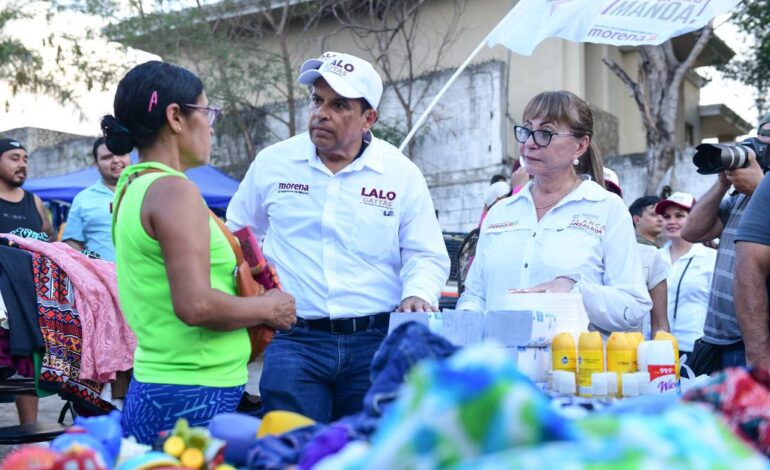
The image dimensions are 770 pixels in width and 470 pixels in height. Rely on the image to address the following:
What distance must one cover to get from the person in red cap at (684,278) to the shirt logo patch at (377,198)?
351cm

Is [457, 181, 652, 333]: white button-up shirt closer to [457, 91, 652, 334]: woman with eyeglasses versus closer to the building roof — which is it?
[457, 91, 652, 334]: woman with eyeglasses

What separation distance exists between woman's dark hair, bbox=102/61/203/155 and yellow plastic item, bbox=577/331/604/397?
1371mm

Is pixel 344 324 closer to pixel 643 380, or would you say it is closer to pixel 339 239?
pixel 339 239

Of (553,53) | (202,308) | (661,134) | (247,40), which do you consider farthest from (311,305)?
(247,40)

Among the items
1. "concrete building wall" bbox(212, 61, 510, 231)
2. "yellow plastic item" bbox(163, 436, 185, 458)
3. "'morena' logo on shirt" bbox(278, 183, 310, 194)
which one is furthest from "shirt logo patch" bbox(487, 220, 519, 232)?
"concrete building wall" bbox(212, 61, 510, 231)

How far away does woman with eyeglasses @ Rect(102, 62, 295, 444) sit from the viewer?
257cm

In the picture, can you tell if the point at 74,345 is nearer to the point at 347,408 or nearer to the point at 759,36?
the point at 347,408

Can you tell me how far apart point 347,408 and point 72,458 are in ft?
6.80

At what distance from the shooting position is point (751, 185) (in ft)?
12.9

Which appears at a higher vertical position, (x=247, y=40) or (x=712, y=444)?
(x=247, y=40)

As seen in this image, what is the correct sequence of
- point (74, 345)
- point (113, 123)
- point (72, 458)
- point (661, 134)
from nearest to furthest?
point (72, 458)
point (113, 123)
point (74, 345)
point (661, 134)

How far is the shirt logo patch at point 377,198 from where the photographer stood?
3.78 metres

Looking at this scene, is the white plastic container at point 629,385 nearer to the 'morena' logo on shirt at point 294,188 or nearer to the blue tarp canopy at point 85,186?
the 'morena' logo on shirt at point 294,188

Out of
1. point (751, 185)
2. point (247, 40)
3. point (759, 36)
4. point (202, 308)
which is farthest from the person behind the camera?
point (247, 40)
